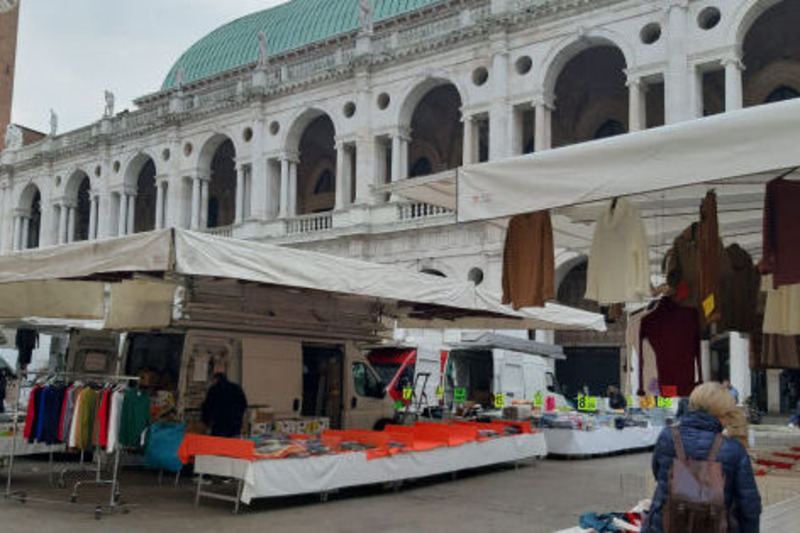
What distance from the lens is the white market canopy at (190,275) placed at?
30.3 ft

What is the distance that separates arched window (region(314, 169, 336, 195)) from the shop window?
76.6 ft

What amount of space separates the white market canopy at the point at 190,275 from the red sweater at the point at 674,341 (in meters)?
4.68

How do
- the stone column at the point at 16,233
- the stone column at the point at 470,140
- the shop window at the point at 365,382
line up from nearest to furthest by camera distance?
1. the shop window at the point at 365,382
2. the stone column at the point at 470,140
3. the stone column at the point at 16,233

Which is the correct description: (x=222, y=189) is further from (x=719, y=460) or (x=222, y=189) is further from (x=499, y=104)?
(x=719, y=460)

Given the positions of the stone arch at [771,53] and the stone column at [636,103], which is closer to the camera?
the stone column at [636,103]

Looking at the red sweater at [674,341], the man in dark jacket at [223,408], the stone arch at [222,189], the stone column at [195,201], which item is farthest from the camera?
the stone arch at [222,189]

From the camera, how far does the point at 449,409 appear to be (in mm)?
19281

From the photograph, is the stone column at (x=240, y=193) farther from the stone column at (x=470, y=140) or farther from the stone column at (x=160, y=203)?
the stone column at (x=470, y=140)

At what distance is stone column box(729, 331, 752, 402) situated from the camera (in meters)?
22.2

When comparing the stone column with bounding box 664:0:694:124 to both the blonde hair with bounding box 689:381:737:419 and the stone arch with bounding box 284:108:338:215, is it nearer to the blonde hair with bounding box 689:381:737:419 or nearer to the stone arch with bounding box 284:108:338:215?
the stone arch with bounding box 284:108:338:215

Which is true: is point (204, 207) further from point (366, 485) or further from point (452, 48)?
point (366, 485)

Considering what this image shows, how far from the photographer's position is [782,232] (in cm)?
611

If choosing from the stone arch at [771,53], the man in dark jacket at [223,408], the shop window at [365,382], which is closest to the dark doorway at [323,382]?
the shop window at [365,382]

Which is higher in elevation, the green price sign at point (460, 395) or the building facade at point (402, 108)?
the building facade at point (402, 108)
